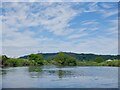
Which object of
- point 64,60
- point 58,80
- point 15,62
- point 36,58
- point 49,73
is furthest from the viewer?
point 64,60

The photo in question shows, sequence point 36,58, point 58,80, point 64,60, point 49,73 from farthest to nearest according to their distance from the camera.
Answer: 1. point 64,60
2. point 36,58
3. point 49,73
4. point 58,80

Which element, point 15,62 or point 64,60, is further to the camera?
point 64,60

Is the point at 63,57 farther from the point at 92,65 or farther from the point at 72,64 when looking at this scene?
the point at 92,65

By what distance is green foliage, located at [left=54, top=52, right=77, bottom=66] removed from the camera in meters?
12.7

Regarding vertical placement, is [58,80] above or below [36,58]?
below

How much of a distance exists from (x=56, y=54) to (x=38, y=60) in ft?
3.06

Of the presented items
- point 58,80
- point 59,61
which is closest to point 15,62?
point 59,61

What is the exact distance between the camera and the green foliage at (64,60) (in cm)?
1268

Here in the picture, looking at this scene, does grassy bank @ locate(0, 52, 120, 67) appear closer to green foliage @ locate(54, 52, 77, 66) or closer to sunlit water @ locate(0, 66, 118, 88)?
green foliage @ locate(54, 52, 77, 66)

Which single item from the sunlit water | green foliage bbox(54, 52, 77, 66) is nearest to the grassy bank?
green foliage bbox(54, 52, 77, 66)

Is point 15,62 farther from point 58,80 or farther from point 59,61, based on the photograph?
point 58,80

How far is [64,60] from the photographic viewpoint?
43.3 feet

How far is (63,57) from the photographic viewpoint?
1279 centimetres

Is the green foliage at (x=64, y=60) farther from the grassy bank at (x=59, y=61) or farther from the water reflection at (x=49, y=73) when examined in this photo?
the water reflection at (x=49, y=73)
